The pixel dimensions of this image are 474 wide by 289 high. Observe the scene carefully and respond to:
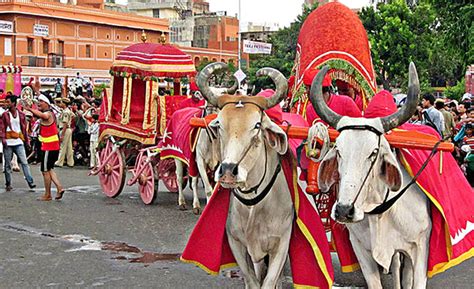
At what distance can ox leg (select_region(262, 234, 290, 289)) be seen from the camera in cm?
554

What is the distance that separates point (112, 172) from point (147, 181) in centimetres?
100

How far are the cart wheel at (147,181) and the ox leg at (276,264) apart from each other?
24.2 ft

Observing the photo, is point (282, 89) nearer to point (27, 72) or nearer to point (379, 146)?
point (379, 146)

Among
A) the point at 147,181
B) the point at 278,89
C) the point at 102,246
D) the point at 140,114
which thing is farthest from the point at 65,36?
the point at 278,89

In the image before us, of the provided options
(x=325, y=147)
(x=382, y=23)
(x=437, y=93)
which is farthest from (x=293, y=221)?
(x=437, y=93)

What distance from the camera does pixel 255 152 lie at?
17.7 ft

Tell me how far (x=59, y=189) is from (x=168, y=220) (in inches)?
121

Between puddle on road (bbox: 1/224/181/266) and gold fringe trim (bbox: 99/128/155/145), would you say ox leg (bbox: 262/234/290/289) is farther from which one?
gold fringe trim (bbox: 99/128/155/145)

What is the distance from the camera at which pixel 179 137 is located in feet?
38.8

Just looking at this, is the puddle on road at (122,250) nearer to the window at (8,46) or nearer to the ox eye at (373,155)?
the ox eye at (373,155)

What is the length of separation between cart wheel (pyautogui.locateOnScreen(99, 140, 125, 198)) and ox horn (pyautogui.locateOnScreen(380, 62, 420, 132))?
29.2ft

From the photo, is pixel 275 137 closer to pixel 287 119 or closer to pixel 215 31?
pixel 287 119

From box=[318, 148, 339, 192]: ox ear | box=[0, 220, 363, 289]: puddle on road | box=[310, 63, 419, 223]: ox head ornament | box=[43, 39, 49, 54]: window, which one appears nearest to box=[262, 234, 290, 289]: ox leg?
box=[318, 148, 339, 192]: ox ear

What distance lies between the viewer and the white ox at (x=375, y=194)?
477 centimetres
